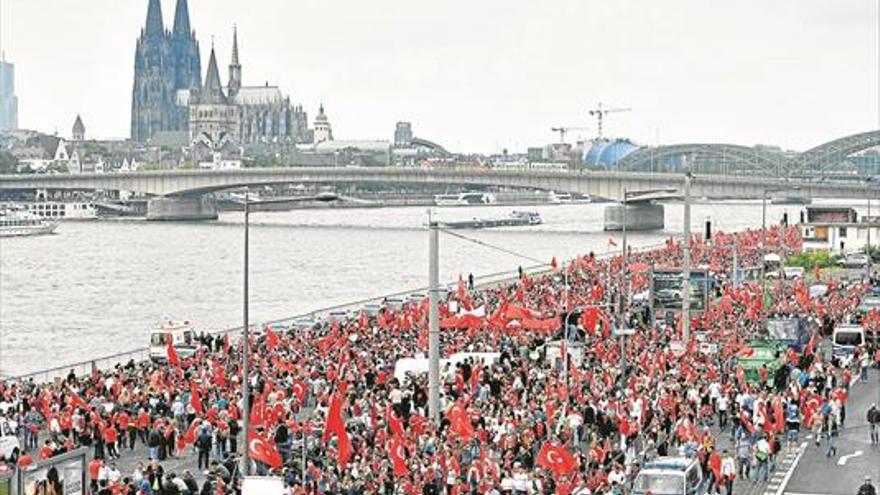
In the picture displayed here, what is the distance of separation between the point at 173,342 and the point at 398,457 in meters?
21.9

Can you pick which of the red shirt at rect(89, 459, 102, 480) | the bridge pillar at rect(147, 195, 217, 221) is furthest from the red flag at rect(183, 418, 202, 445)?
the bridge pillar at rect(147, 195, 217, 221)

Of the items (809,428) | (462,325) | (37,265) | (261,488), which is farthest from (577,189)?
(261,488)

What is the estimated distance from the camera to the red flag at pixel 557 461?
23312mm

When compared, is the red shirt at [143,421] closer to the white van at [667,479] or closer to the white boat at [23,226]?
the white van at [667,479]

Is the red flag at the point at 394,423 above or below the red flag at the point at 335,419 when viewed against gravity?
below

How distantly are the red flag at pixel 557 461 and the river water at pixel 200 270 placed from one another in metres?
32.3

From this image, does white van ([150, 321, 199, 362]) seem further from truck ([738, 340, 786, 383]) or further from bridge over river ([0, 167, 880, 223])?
bridge over river ([0, 167, 880, 223])

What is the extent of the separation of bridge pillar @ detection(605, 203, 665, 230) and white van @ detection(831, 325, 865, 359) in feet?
299

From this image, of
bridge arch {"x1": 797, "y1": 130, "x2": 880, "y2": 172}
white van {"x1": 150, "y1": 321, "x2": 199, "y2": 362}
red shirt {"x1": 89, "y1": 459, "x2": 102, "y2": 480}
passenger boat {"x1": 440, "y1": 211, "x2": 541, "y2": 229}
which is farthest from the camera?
bridge arch {"x1": 797, "y1": 130, "x2": 880, "y2": 172}

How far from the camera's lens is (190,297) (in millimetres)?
82062

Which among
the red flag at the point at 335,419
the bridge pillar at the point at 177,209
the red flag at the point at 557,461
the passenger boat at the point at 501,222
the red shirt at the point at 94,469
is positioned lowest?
the passenger boat at the point at 501,222

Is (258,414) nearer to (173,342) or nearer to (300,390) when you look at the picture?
(300,390)

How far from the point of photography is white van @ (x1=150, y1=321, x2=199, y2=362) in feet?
142

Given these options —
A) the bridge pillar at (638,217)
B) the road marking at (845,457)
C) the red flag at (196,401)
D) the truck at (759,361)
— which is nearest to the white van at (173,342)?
the red flag at (196,401)
